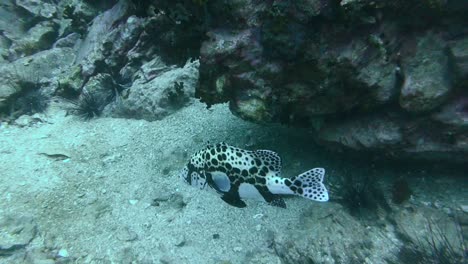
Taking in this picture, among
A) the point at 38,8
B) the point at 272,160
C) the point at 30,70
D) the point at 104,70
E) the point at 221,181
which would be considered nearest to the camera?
the point at 272,160

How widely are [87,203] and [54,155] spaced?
1799 millimetres

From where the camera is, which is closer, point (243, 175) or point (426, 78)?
point (426, 78)

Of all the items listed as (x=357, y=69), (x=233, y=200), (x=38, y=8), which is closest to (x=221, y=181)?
(x=233, y=200)

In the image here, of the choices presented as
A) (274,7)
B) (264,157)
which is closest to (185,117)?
(264,157)

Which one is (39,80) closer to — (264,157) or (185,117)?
(185,117)

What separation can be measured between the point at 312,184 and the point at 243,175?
0.97m

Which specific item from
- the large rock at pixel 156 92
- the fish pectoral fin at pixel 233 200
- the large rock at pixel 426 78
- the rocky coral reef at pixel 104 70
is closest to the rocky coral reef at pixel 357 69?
the large rock at pixel 426 78

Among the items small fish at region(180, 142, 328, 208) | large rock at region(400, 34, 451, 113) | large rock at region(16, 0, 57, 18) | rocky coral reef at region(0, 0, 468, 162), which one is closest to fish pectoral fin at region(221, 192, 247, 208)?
small fish at region(180, 142, 328, 208)

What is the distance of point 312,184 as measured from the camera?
3.73 meters

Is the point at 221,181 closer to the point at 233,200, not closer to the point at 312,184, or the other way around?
the point at 233,200

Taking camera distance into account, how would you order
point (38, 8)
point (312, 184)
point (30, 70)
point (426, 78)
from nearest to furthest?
1. point (426, 78)
2. point (312, 184)
3. point (30, 70)
4. point (38, 8)

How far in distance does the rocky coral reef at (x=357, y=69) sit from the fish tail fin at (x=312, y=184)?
98 centimetres

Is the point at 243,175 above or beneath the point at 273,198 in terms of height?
above

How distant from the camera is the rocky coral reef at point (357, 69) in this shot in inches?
138
